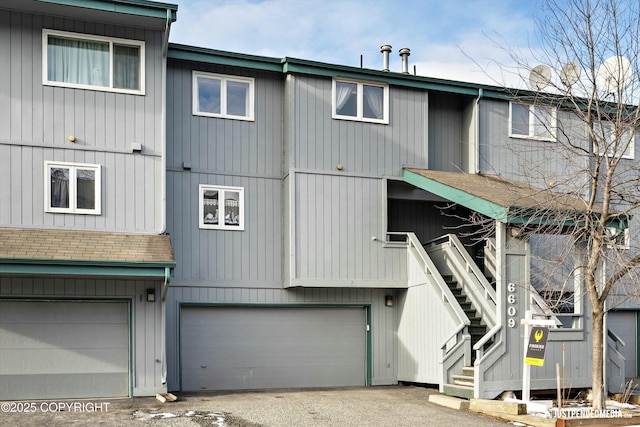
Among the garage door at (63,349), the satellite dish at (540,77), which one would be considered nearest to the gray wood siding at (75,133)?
the garage door at (63,349)

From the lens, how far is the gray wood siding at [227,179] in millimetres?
14773

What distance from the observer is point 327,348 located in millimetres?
15773

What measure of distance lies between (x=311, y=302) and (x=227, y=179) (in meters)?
3.32

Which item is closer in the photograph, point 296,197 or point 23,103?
point 23,103

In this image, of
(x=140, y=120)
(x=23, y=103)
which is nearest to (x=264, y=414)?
(x=140, y=120)

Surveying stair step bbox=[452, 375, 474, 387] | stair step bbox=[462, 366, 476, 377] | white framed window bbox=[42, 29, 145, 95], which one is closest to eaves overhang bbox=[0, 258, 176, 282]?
white framed window bbox=[42, 29, 145, 95]

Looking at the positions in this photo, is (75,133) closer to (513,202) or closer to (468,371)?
(513,202)

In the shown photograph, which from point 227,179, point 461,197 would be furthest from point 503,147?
point 227,179

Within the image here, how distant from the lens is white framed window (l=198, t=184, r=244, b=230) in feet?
49.2

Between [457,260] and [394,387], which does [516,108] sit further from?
[394,387]

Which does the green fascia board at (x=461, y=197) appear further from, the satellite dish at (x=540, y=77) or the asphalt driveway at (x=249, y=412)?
the asphalt driveway at (x=249, y=412)

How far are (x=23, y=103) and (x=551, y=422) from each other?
10779 millimetres

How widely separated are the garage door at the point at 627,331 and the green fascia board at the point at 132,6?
523 inches

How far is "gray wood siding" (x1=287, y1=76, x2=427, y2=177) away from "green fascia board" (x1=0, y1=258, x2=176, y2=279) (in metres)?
4.27
